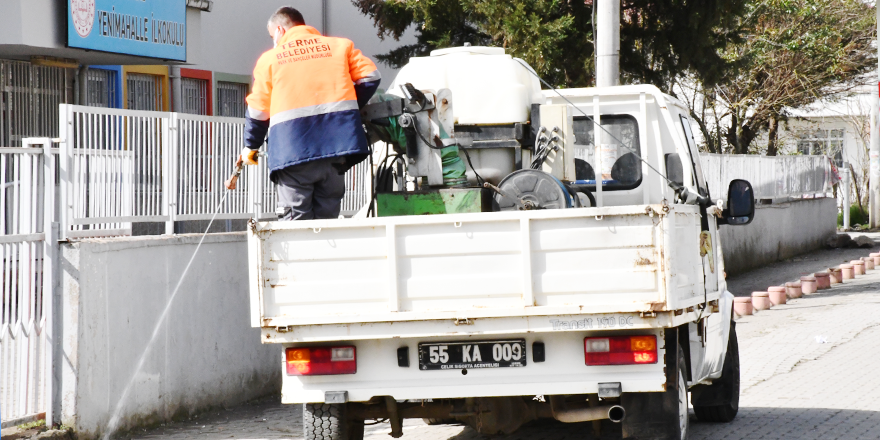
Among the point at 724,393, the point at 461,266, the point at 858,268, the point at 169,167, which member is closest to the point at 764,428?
the point at 724,393

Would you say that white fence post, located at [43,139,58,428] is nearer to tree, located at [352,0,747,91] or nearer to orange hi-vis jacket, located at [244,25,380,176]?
orange hi-vis jacket, located at [244,25,380,176]

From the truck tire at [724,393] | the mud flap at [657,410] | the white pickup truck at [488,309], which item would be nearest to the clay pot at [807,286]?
the truck tire at [724,393]

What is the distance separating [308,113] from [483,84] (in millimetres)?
1630

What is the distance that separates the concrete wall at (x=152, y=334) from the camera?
22.3ft

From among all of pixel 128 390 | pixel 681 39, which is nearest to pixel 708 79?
pixel 681 39

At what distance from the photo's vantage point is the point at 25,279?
21.7 feet

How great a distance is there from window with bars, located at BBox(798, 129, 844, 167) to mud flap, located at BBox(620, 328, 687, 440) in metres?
33.9

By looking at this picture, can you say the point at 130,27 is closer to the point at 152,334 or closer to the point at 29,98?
the point at 29,98

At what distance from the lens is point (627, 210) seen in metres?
5.04

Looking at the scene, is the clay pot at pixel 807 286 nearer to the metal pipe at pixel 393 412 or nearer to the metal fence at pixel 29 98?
the metal fence at pixel 29 98

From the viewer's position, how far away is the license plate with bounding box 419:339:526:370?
17.2 feet

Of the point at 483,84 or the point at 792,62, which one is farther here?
the point at 792,62

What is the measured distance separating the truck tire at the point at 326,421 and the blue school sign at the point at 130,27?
25.5 ft

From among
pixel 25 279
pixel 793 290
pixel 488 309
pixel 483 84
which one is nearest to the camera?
pixel 488 309
